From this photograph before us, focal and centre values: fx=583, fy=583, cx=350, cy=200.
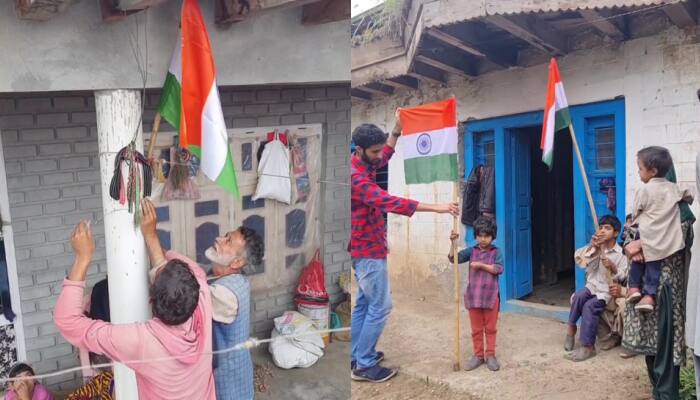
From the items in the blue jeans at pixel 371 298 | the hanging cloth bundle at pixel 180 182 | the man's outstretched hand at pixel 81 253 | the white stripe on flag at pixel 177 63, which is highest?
the white stripe on flag at pixel 177 63

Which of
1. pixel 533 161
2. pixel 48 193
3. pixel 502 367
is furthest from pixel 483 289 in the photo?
pixel 48 193

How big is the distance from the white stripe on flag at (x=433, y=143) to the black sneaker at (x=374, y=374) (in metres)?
0.62

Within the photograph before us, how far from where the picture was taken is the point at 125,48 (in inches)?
65.4

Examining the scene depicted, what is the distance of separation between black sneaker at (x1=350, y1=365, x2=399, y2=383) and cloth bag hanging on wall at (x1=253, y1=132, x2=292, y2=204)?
1386 millimetres

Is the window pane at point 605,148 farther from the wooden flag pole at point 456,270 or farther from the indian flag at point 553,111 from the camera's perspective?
the wooden flag pole at point 456,270

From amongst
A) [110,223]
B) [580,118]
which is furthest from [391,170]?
[110,223]

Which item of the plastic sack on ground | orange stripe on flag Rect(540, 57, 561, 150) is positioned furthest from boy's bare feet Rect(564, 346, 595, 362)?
the plastic sack on ground

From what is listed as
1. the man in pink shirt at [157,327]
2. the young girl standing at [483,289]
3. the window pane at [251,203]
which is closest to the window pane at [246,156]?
the window pane at [251,203]

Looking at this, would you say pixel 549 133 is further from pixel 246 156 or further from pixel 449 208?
pixel 246 156

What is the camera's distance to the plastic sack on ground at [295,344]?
9.44 ft

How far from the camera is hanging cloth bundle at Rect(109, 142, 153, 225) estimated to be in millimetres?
1669

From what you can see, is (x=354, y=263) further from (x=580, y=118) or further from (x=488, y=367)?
(x=580, y=118)

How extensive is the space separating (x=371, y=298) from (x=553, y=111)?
71 centimetres

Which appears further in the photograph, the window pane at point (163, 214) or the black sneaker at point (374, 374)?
the window pane at point (163, 214)
